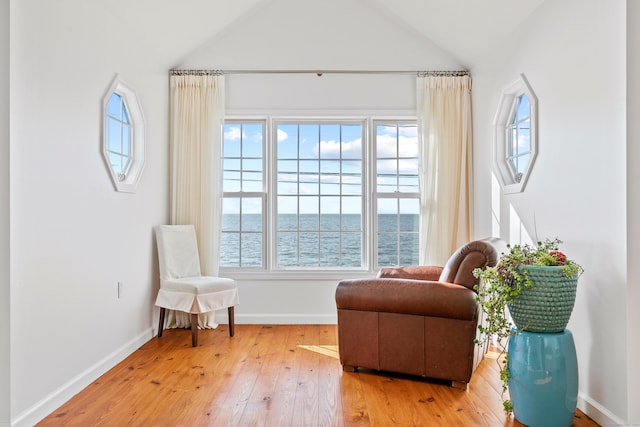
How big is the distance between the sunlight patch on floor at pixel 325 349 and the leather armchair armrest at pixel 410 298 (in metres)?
0.64

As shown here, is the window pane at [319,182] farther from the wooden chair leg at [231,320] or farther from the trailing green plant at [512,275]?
the trailing green plant at [512,275]

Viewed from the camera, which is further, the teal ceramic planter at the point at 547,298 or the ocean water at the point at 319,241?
the ocean water at the point at 319,241

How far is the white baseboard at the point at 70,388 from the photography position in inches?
91.0

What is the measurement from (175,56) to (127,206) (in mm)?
1605

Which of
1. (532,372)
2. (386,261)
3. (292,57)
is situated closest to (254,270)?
(386,261)

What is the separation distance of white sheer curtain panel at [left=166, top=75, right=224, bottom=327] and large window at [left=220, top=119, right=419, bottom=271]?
8.8 inches

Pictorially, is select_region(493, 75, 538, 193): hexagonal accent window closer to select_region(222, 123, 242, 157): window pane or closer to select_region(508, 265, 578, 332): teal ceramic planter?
select_region(508, 265, 578, 332): teal ceramic planter

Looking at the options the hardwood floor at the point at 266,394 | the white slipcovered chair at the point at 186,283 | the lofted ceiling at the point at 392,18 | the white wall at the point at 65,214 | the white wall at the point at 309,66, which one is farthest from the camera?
the white wall at the point at 309,66

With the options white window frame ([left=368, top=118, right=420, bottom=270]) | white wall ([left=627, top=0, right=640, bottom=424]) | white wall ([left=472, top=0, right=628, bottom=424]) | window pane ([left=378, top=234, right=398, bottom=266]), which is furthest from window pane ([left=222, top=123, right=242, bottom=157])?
white wall ([left=627, top=0, right=640, bottom=424])

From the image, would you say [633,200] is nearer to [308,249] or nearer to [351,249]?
[351,249]

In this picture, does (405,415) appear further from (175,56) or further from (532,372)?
(175,56)

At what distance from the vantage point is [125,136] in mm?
3789

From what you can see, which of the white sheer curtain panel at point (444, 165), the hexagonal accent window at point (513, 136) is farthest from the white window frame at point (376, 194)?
the hexagonal accent window at point (513, 136)

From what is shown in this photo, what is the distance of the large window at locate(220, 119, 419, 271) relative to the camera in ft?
15.3
